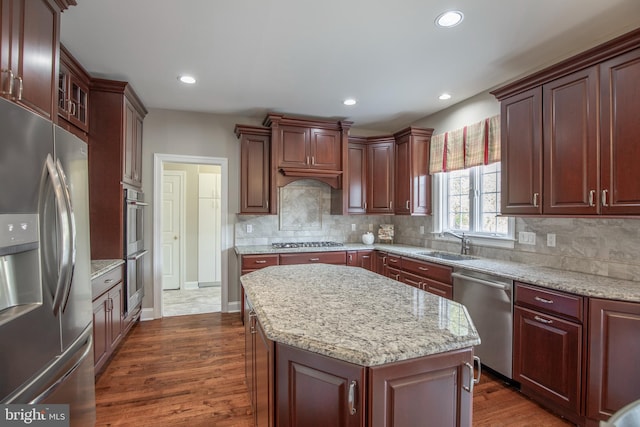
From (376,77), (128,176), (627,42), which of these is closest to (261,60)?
(376,77)

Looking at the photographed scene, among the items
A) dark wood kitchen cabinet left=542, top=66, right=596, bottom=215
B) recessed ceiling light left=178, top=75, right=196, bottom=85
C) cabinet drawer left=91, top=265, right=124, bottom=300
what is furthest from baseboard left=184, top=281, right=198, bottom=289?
dark wood kitchen cabinet left=542, top=66, right=596, bottom=215

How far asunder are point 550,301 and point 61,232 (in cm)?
283

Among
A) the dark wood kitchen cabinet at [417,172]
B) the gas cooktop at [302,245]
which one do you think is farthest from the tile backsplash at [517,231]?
the dark wood kitchen cabinet at [417,172]

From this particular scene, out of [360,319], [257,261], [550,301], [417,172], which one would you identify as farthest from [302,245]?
[360,319]

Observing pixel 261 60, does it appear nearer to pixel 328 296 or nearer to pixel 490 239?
pixel 328 296

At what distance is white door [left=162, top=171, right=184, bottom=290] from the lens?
548 centimetres

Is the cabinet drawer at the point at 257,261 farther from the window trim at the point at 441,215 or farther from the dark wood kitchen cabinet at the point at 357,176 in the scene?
the window trim at the point at 441,215

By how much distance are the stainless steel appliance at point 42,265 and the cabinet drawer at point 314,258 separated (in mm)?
2350

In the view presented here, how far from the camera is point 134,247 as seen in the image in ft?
11.0

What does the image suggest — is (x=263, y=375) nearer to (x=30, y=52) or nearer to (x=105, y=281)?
(x=105, y=281)

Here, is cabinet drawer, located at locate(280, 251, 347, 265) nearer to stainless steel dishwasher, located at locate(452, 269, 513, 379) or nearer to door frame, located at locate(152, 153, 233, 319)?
door frame, located at locate(152, 153, 233, 319)

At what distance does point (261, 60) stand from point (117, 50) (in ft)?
3.70

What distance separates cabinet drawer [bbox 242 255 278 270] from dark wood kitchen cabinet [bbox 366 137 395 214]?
1.58 meters

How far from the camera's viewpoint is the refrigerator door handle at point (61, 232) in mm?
1356
